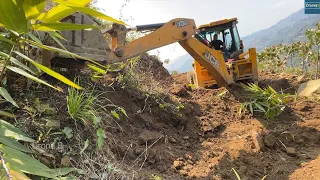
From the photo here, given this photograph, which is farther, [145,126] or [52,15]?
[145,126]

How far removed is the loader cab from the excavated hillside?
1987 mm

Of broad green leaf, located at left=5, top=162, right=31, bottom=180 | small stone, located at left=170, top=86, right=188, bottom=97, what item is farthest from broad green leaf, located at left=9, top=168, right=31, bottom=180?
small stone, located at left=170, top=86, right=188, bottom=97

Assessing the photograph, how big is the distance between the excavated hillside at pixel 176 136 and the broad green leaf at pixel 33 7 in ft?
5.82

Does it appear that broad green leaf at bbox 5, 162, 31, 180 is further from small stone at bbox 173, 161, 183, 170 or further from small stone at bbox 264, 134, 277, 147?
small stone at bbox 264, 134, 277, 147

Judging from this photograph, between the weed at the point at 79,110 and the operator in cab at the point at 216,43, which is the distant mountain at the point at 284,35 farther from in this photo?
the weed at the point at 79,110

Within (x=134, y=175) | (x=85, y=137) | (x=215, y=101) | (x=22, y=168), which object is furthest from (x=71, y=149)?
(x=215, y=101)

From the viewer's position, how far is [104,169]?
2.39m

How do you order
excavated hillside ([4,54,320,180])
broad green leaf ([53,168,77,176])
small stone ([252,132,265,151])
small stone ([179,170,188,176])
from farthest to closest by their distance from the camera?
small stone ([252,132,265,151]) < small stone ([179,170,188,176]) < excavated hillside ([4,54,320,180]) < broad green leaf ([53,168,77,176])

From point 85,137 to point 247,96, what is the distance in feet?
11.9

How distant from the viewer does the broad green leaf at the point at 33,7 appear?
569 mm

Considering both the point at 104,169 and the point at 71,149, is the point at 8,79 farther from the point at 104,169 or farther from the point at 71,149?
the point at 104,169

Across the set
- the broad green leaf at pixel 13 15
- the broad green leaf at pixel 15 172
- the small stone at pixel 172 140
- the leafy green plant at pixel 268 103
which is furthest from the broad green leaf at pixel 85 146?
the leafy green plant at pixel 268 103

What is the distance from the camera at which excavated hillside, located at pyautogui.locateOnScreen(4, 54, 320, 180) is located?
2.52 meters

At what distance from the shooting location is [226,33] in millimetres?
7473
